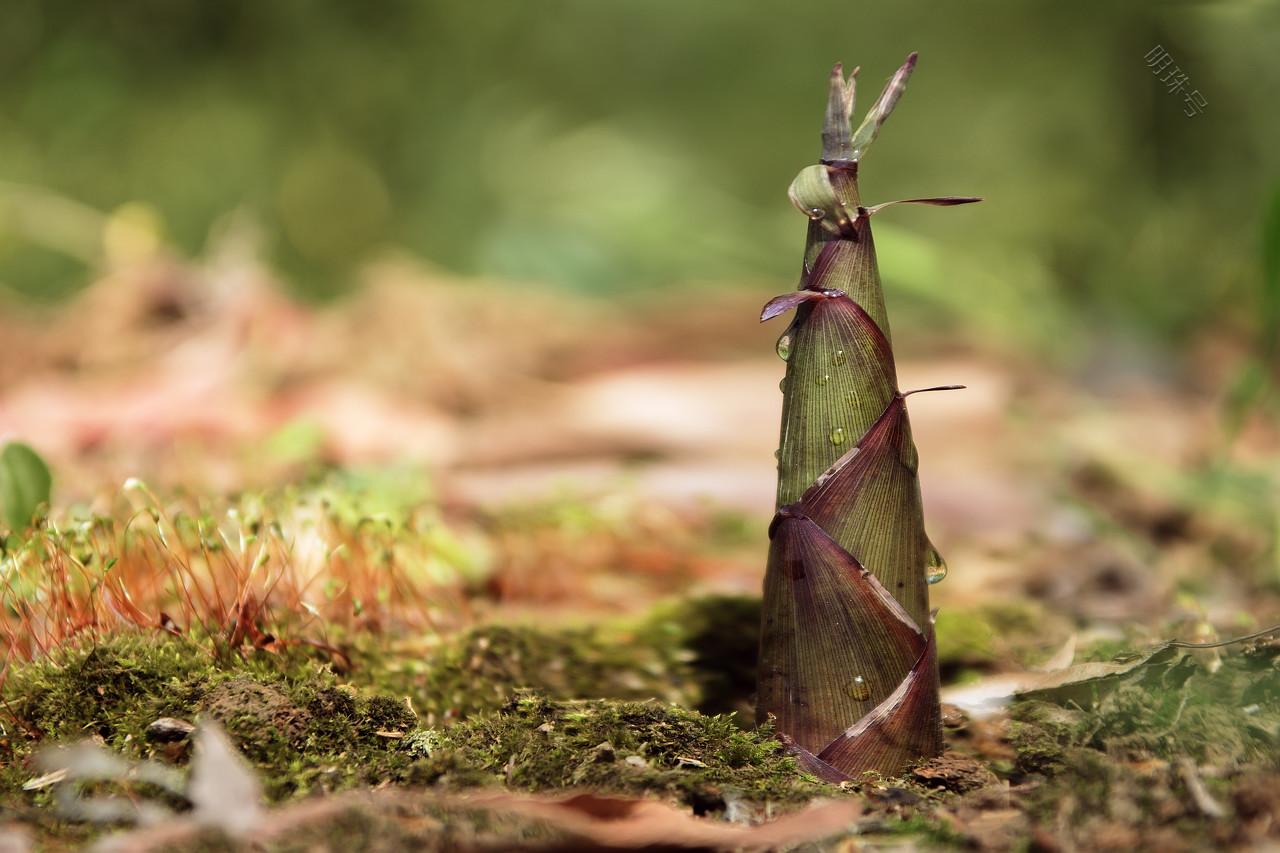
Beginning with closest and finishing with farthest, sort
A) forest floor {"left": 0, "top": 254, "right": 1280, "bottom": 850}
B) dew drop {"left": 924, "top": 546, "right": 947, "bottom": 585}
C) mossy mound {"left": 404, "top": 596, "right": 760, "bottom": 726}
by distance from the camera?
1. forest floor {"left": 0, "top": 254, "right": 1280, "bottom": 850}
2. dew drop {"left": 924, "top": 546, "right": 947, "bottom": 585}
3. mossy mound {"left": 404, "top": 596, "right": 760, "bottom": 726}

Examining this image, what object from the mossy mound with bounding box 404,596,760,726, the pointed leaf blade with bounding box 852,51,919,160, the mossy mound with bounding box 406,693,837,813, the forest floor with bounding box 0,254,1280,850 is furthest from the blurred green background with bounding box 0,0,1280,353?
the mossy mound with bounding box 406,693,837,813

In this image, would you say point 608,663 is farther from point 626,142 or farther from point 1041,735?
point 626,142

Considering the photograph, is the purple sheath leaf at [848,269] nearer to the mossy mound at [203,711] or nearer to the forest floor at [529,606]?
the forest floor at [529,606]

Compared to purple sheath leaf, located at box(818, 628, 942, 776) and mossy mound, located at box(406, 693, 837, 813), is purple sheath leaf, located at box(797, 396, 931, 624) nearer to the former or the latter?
purple sheath leaf, located at box(818, 628, 942, 776)

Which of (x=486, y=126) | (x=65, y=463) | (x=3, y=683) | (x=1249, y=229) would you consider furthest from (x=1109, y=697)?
(x=486, y=126)

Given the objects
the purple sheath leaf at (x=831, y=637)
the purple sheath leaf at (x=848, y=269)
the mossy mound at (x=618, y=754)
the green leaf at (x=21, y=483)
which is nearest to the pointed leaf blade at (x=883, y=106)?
the purple sheath leaf at (x=848, y=269)

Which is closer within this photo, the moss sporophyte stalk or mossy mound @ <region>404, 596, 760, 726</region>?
the moss sporophyte stalk

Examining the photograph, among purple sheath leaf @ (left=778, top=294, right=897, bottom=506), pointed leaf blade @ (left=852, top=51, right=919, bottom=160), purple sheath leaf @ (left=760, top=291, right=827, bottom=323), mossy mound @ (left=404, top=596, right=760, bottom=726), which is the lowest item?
mossy mound @ (left=404, top=596, right=760, bottom=726)
